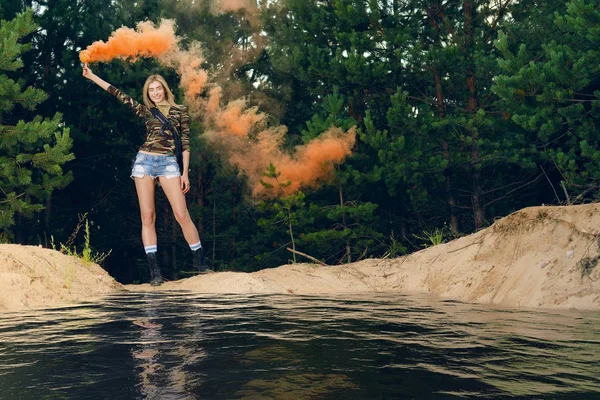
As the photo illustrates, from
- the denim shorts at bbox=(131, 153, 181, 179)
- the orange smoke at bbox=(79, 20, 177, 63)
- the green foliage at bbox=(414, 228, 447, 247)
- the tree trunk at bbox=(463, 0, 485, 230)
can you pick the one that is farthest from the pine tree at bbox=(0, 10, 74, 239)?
the tree trunk at bbox=(463, 0, 485, 230)

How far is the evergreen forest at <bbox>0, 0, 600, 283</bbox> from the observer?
1752 cm

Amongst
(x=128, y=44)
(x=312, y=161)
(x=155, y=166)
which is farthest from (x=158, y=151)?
(x=312, y=161)

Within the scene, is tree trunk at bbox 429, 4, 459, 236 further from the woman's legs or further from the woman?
the woman's legs

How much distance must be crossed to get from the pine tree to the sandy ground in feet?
25.3

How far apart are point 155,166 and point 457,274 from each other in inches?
195

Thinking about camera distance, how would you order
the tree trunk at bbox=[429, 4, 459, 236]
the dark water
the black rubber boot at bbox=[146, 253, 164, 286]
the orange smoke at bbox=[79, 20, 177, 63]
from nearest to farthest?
the dark water → the orange smoke at bbox=[79, 20, 177, 63] → the black rubber boot at bbox=[146, 253, 164, 286] → the tree trunk at bbox=[429, 4, 459, 236]

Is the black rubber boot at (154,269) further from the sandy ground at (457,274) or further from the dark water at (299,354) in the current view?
the dark water at (299,354)

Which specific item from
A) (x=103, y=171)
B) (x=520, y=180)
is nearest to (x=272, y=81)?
(x=103, y=171)

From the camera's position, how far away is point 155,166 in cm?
966

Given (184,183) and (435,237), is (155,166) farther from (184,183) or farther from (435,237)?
(435,237)

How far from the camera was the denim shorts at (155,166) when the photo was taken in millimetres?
9602

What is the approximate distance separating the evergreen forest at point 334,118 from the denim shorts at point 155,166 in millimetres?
7315

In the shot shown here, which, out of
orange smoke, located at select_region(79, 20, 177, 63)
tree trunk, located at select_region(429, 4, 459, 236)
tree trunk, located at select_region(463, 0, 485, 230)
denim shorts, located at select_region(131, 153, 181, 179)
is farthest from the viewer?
tree trunk, located at select_region(429, 4, 459, 236)

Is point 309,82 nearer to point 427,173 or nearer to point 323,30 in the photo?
point 323,30
